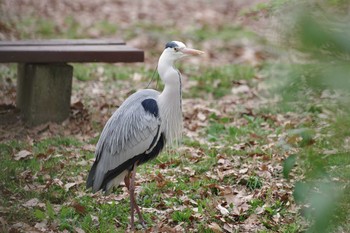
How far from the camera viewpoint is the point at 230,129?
718 centimetres

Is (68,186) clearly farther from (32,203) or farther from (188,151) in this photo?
(188,151)

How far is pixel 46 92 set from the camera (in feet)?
24.0

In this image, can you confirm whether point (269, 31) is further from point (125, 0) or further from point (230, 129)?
point (125, 0)

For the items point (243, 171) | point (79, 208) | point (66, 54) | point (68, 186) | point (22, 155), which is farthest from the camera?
point (66, 54)

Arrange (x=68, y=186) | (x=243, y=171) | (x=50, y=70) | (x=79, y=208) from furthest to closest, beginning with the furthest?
(x=50, y=70), (x=243, y=171), (x=68, y=186), (x=79, y=208)

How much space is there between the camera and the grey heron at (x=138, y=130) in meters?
5.09

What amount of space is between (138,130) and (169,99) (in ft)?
1.14

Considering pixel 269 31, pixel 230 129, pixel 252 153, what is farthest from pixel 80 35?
pixel 269 31

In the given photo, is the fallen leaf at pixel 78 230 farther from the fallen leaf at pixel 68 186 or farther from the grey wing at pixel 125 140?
the fallen leaf at pixel 68 186

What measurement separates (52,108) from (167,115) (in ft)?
8.35

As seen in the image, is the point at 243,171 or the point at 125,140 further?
the point at 243,171

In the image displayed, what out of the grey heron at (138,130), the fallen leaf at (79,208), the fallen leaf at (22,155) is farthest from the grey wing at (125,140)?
the fallen leaf at (22,155)

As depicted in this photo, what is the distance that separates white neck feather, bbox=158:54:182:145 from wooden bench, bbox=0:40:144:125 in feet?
6.61

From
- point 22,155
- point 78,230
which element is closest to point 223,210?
point 78,230
